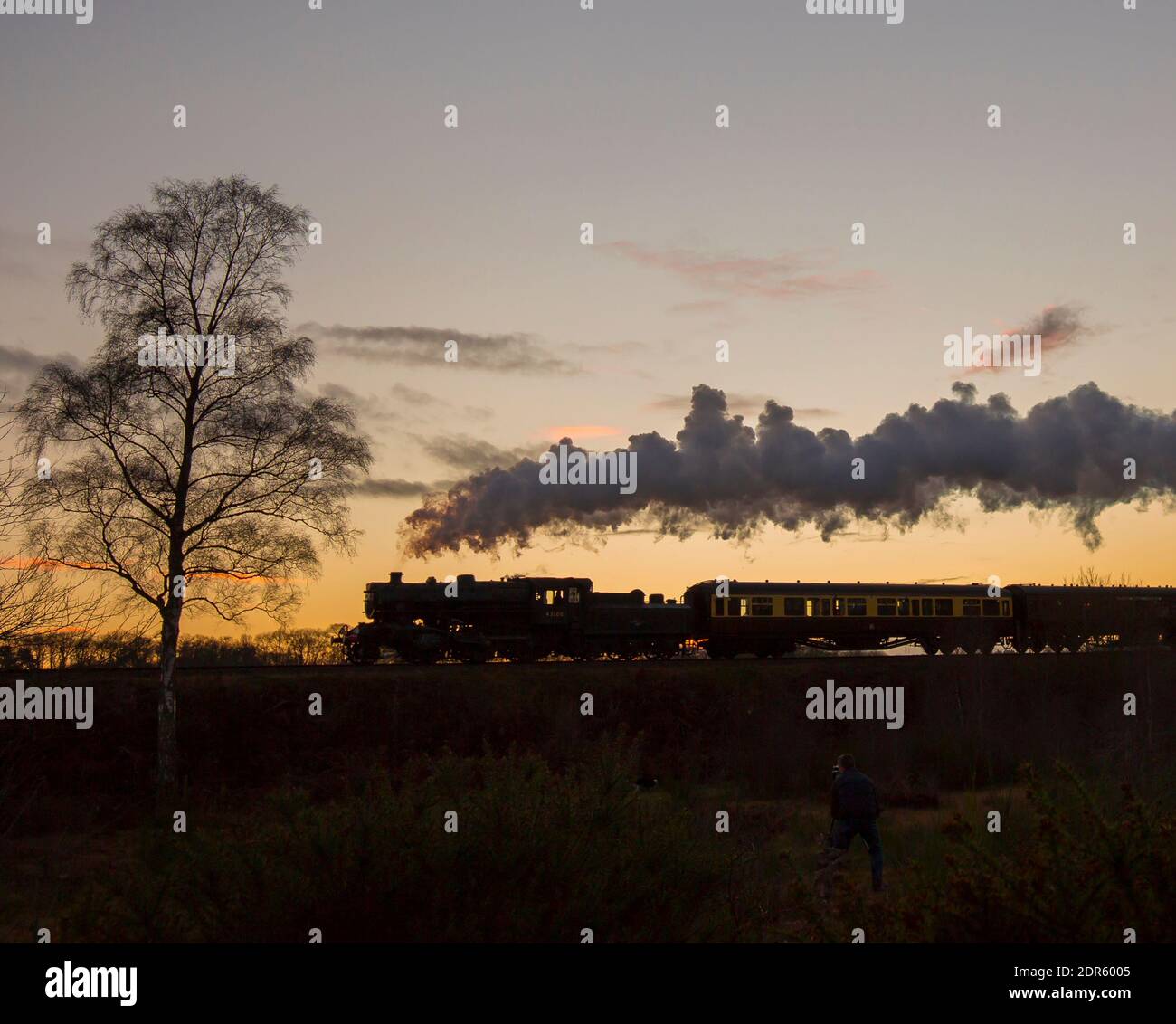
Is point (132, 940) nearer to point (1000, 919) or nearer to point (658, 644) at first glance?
point (1000, 919)

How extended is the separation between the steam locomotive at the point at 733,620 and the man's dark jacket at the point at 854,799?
2501cm

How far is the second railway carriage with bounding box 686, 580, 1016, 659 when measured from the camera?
4572 centimetres

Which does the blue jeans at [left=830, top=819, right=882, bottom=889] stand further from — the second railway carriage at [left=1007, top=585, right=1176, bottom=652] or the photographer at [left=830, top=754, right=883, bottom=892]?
the second railway carriage at [left=1007, top=585, right=1176, bottom=652]

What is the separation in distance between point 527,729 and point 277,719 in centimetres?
698

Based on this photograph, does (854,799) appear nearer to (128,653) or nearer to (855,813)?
(855,813)

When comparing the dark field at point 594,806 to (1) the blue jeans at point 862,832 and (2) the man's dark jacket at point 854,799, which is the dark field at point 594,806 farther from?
(2) the man's dark jacket at point 854,799

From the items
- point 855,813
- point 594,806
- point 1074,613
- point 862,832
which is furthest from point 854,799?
point 1074,613

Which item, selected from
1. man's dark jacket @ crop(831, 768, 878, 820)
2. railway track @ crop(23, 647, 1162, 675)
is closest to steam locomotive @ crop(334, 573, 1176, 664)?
railway track @ crop(23, 647, 1162, 675)

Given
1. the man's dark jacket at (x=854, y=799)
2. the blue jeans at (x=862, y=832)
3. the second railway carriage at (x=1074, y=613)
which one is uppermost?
the second railway carriage at (x=1074, y=613)

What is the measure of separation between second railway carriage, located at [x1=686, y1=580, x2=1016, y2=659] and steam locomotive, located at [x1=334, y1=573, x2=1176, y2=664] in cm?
5

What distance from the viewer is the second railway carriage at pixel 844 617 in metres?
45.7

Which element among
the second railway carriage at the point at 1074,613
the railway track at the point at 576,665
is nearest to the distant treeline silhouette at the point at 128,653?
the railway track at the point at 576,665

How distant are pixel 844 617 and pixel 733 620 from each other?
5296 millimetres

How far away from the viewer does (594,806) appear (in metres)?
9.88
